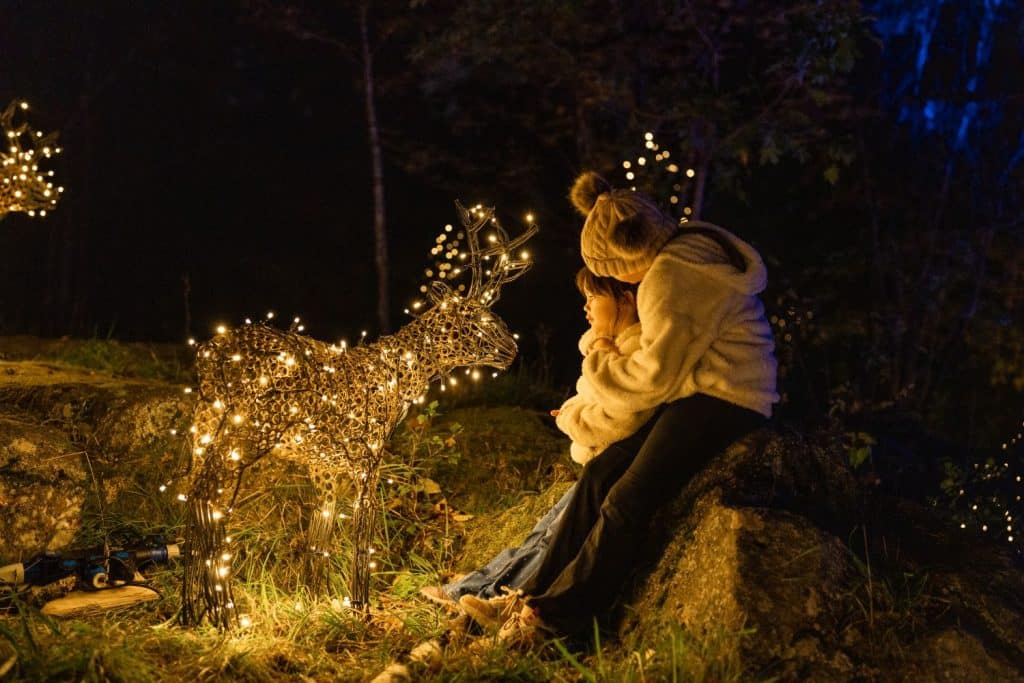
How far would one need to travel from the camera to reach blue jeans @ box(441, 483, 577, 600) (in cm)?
441

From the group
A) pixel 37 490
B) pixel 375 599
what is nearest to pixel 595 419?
pixel 375 599

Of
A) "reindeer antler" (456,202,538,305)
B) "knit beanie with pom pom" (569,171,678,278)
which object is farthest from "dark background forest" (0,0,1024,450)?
"knit beanie with pom pom" (569,171,678,278)

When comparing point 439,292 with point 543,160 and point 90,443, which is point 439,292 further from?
point 543,160

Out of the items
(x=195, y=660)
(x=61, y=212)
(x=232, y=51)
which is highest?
(x=232, y=51)

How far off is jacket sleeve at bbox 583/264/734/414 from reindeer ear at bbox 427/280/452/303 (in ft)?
3.40

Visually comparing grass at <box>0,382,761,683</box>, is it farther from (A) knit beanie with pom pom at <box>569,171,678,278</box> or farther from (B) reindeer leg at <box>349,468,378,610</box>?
(A) knit beanie with pom pom at <box>569,171,678,278</box>

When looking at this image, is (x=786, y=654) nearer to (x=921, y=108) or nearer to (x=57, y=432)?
(x=57, y=432)

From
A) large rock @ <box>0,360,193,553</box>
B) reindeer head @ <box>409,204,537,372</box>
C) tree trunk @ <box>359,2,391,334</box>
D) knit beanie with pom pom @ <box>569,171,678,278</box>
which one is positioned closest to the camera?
knit beanie with pom pom @ <box>569,171,678,278</box>

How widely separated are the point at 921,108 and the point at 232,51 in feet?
26.6

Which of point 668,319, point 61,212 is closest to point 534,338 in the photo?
point 61,212

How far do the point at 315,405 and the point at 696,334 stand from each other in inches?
61.2

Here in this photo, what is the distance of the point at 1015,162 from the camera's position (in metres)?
9.56

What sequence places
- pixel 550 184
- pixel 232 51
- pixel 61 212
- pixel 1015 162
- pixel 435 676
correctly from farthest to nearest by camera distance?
pixel 232 51
pixel 61 212
pixel 550 184
pixel 1015 162
pixel 435 676

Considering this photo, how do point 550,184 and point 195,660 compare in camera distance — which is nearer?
point 195,660
